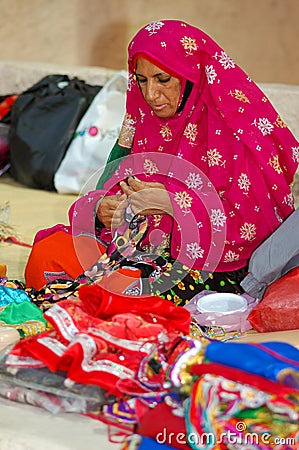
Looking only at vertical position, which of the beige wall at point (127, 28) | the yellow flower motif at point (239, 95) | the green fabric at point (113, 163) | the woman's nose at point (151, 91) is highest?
the yellow flower motif at point (239, 95)

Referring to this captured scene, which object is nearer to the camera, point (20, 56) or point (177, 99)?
point (177, 99)

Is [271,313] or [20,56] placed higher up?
[271,313]

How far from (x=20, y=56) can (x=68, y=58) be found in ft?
1.85

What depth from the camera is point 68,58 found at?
8242 mm

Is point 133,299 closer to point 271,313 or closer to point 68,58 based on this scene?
point 271,313

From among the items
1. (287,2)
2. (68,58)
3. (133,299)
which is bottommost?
(68,58)

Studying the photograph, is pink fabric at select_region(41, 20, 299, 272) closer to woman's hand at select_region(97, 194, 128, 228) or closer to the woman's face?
the woman's face

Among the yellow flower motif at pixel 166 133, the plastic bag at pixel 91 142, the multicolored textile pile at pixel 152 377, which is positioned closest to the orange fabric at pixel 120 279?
the multicolored textile pile at pixel 152 377

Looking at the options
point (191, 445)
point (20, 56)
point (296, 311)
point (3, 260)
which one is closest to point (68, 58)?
point (20, 56)

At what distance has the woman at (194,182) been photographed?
132 inches

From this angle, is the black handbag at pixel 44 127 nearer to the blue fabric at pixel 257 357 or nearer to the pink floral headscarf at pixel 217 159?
the pink floral headscarf at pixel 217 159

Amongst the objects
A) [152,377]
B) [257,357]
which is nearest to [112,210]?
[152,377]
